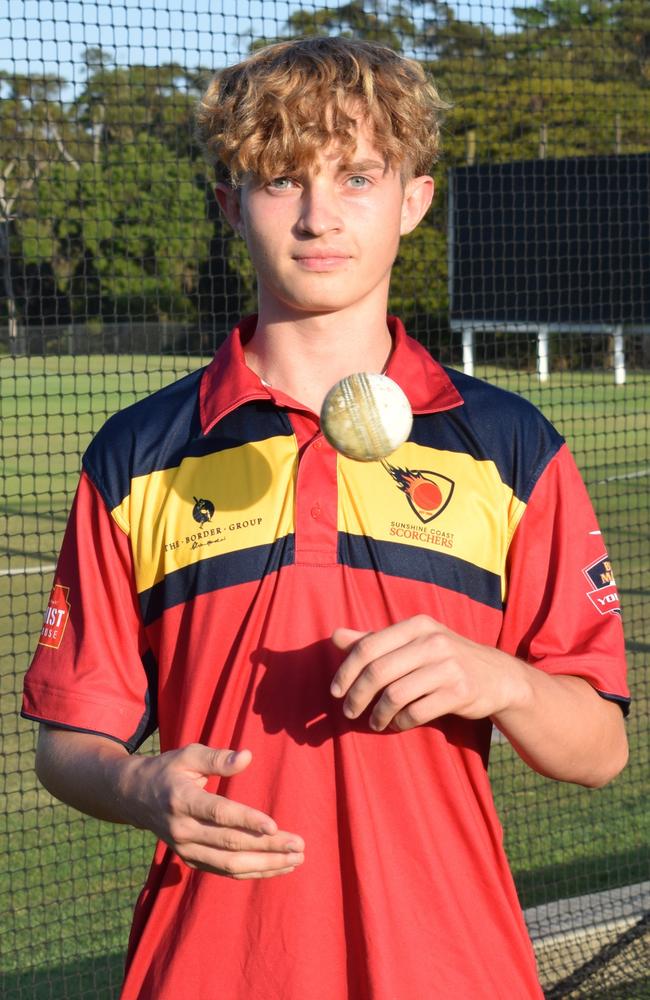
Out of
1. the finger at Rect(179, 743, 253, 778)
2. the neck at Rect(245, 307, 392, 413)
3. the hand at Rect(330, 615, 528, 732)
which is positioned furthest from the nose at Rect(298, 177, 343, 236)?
the finger at Rect(179, 743, 253, 778)

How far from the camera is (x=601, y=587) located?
1.91 metres

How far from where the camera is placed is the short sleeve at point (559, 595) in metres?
1.84

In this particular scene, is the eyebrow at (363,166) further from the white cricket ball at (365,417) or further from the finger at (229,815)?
the finger at (229,815)

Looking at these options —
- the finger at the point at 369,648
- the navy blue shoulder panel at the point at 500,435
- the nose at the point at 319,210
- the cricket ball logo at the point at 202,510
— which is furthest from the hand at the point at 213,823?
the nose at the point at 319,210

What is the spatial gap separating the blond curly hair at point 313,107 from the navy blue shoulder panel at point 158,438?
13.6 inches

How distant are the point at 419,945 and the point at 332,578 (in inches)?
19.6

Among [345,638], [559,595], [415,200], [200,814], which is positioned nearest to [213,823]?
[200,814]

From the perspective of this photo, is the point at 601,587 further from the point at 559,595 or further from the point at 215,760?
the point at 215,760

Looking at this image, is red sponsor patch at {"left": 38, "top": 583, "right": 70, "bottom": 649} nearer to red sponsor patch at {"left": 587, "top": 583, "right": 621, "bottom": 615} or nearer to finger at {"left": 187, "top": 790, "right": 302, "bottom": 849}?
finger at {"left": 187, "top": 790, "right": 302, "bottom": 849}

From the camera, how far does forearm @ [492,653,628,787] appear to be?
167 cm

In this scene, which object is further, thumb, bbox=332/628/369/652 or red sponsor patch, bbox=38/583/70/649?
red sponsor patch, bbox=38/583/70/649

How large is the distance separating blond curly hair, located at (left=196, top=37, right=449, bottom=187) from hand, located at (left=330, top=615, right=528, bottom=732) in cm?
72

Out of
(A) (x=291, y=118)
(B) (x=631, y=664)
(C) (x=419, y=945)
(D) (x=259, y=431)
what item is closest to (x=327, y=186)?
(A) (x=291, y=118)

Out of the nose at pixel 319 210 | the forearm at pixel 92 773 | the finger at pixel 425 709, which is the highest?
the nose at pixel 319 210
